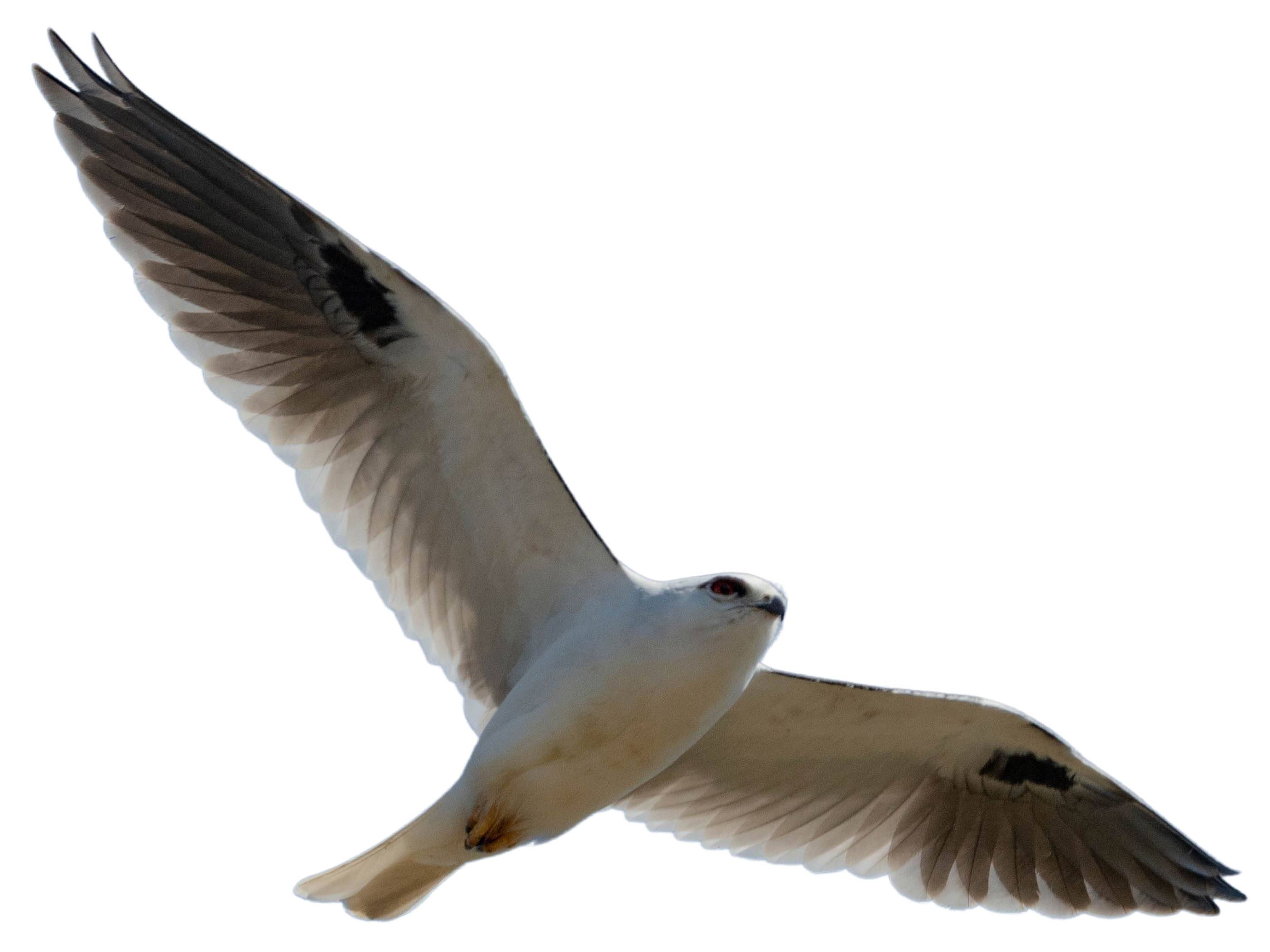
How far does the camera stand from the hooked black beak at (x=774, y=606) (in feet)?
24.0

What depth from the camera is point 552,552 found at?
805 cm

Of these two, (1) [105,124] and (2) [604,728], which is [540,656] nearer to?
(2) [604,728]

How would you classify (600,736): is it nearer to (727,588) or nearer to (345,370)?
(727,588)

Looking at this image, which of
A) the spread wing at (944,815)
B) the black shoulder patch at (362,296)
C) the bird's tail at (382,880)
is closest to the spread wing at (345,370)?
the black shoulder patch at (362,296)

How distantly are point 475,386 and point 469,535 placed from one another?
77 centimetres

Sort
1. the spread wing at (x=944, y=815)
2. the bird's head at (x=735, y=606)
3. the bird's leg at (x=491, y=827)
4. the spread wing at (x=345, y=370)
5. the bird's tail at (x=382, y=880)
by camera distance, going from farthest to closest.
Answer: the spread wing at (x=944, y=815), the bird's tail at (x=382, y=880), the spread wing at (x=345, y=370), the bird's leg at (x=491, y=827), the bird's head at (x=735, y=606)

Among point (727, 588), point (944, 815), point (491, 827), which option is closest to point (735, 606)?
point (727, 588)

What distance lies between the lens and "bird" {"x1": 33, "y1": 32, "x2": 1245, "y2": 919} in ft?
24.6

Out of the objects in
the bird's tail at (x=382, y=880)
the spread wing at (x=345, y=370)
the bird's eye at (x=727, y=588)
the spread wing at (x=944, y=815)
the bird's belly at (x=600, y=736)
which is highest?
the spread wing at (x=345, y=370)

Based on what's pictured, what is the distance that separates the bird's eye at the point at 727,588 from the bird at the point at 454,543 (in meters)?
0.01

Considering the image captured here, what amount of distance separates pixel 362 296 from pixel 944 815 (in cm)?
397

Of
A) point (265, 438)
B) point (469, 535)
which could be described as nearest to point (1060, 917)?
point (469, 535)

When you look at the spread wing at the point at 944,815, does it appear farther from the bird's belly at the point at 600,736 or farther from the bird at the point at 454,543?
the bird's belly at the point at 600,736

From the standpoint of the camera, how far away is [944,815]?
920cm
